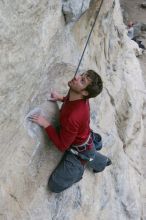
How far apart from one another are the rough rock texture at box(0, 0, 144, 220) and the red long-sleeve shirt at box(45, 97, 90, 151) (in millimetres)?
165

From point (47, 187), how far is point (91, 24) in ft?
7.32

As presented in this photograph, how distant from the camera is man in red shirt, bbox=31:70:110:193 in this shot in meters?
4.23

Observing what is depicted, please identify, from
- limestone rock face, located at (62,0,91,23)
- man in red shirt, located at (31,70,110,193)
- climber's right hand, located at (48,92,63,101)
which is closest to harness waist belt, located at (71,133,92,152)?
man in red shirt, located at (31,70,110,193)

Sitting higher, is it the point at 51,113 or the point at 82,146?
the point at 51,113

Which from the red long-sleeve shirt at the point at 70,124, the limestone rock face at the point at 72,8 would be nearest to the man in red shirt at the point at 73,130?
the red long-sleeve shirt at the point at 70,124

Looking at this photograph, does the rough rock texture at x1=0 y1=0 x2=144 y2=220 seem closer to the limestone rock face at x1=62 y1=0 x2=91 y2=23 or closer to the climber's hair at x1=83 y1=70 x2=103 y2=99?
the limestone rock face at x1=62 y1=0 x2=91 y2=23

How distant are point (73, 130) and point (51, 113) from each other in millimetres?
405

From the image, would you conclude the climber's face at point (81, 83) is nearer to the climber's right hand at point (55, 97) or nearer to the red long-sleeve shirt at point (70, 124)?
the red long-sleeve shirt at point (70, 124)

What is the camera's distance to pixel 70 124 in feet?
14.0

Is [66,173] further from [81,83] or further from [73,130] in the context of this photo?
[81,83]

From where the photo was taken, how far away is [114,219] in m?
5.70

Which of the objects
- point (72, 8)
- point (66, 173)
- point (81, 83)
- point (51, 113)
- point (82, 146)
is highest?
point (72, 8)

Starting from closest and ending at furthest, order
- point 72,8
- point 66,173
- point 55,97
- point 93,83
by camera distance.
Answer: point 93,83
point 72,8
point 66,173
point 55,97

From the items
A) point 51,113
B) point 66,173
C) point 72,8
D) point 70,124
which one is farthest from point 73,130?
point 72,8
